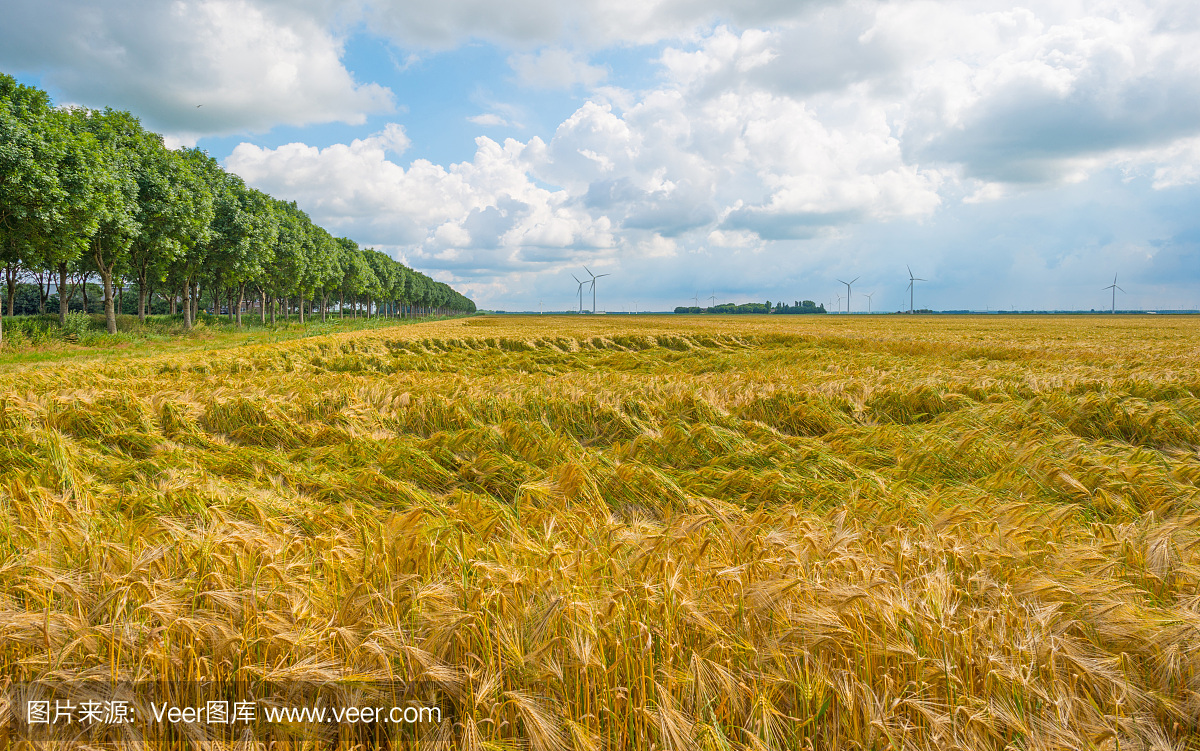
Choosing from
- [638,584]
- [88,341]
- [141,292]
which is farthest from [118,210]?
[638,584]

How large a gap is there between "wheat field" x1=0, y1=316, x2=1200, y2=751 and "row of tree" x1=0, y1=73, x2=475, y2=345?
2165 centimetres

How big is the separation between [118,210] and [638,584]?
31.6 meters

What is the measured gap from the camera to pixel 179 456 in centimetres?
482

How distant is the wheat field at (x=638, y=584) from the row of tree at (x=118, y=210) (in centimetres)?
2165

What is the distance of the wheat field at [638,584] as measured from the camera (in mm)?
1679

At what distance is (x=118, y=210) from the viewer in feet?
76.0

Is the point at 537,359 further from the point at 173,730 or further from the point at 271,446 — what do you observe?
the point at 173,730

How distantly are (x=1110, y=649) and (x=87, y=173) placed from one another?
31.0m

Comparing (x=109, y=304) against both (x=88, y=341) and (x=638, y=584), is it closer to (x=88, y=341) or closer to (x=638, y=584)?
(x=88, y=341)

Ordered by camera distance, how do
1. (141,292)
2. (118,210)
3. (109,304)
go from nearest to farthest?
1. (118,210)
2. (109,304)
3. (141,292)

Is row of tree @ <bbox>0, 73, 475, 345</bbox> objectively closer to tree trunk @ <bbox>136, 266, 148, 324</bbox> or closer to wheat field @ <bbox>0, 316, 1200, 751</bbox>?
→ tree trunk @ <bbox>136, 266, 148, 324</bbox>

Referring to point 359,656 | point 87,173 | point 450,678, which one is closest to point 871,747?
point 450,678

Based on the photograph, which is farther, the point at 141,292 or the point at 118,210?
the point at 141,292

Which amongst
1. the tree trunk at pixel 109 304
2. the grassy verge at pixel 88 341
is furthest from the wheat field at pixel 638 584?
the tree trunk at pixel 109 304
